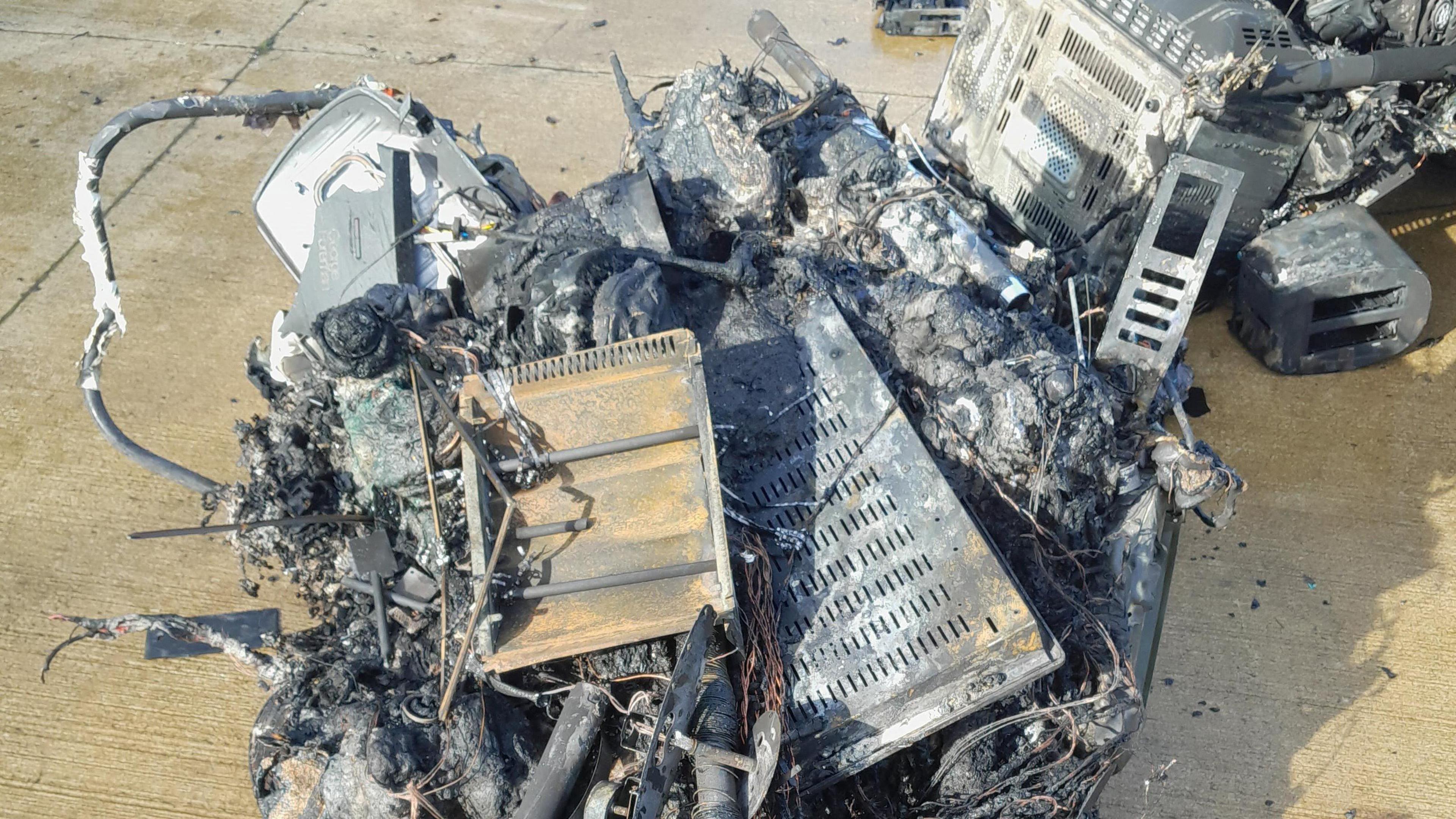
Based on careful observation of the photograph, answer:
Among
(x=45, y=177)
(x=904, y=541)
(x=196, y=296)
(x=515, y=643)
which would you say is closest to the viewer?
(x=515, y=643)

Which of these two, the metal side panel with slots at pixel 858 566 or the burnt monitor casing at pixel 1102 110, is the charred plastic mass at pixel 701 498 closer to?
the metal side panel with slots at pixel 858 566

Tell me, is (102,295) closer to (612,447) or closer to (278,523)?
(278,523)

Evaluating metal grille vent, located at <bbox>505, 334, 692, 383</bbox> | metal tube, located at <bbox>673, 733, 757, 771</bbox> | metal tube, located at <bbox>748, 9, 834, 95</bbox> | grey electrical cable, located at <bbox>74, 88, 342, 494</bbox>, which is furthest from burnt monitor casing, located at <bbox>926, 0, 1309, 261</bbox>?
grey electrical cable, located at <bbox>74, 88, 342, 494</bbox>

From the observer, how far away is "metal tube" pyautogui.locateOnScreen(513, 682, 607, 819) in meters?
2.14

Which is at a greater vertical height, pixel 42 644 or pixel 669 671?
pixel 669 671

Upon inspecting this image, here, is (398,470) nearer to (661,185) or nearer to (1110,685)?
(661,185)

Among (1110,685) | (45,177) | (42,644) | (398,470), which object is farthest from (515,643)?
(45,177)

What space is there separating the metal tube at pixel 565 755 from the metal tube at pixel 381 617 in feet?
1.99

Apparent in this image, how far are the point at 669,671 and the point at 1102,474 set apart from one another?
1.28 m

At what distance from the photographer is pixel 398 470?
2781 millimetres

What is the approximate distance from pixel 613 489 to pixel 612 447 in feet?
0.38

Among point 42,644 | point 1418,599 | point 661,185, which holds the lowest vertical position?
point 42,644

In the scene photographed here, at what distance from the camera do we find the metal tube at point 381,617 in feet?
8.68

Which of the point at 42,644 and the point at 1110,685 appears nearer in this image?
the point at 1110,685
